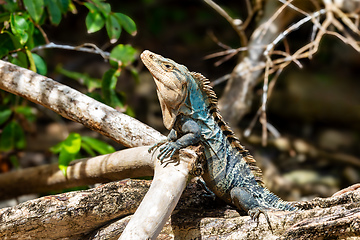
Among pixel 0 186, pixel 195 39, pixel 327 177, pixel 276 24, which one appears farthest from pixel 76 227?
pixel 195 39

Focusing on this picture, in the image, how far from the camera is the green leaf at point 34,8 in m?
3.44

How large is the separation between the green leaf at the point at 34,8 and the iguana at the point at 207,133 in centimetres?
115

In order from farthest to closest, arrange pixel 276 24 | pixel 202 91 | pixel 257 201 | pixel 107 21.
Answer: pixel 276 24 < pixel 107 21 < pixel 202 91 < pixel 257 201

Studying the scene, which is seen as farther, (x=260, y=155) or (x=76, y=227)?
(x=260, y=155)

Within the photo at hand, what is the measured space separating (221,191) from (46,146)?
487 centimetres

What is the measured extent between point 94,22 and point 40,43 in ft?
2.53

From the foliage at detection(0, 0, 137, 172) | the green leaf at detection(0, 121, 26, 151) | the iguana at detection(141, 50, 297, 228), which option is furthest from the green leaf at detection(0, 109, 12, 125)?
the iguana at detection(141, 50, 297, 228)

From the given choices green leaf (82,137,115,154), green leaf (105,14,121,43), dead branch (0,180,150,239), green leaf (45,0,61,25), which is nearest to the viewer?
dead branch (0,180,150,239)

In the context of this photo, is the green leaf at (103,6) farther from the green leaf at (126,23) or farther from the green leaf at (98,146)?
the green leaf at (98,146)

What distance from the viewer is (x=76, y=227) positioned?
113 inches

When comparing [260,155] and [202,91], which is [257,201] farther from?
[260,155]

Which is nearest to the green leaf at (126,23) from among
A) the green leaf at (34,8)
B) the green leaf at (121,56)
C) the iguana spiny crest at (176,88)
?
the green leaf at (121,56)

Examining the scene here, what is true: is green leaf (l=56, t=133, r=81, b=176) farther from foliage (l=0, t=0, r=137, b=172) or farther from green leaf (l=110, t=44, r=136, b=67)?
green leaf (l=110, t=44, r=136, b=67)

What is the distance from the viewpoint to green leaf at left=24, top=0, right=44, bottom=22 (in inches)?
135
